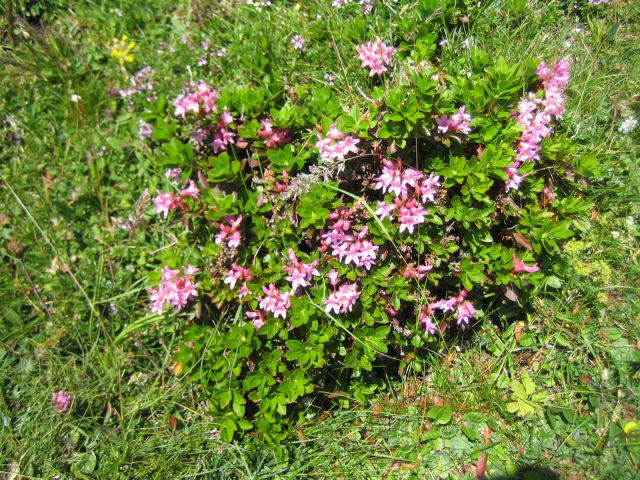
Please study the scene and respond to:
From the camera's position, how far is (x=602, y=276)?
9.27 ft

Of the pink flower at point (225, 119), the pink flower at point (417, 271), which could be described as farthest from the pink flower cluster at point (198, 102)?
the pink flower at point (417, 271)

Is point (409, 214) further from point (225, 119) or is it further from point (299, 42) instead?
point (299, 42)

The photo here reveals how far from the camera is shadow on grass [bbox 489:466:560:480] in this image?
8.23ft

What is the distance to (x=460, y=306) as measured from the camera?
2725 mm

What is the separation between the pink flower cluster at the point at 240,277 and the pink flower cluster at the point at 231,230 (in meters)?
0.13

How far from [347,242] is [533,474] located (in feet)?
5.01

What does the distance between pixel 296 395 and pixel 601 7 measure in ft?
10.6

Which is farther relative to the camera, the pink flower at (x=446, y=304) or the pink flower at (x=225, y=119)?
the pink flower at (x=225, y=119)

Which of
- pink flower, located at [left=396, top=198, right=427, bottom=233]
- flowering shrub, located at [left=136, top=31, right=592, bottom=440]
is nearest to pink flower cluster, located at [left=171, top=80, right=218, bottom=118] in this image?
flowering shrub, located at [left=136, top=31, right=592, bottom=440]

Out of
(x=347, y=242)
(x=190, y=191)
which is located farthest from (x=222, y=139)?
(x=347, y=242)

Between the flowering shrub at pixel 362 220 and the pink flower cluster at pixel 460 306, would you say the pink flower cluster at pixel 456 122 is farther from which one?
the pink flower cluster at pixel 460 306

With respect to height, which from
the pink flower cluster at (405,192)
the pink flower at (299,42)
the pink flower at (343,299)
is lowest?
the pink flower at (343,299)

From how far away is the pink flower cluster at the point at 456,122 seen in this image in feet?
7.97

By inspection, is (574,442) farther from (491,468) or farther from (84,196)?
(84,196)
